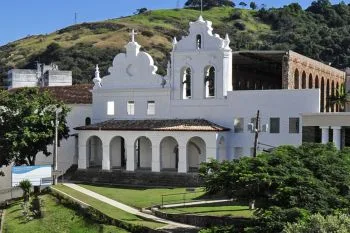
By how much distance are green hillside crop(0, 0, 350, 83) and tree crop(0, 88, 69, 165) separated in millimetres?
46159

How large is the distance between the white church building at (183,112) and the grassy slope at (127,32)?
61079 millimetres

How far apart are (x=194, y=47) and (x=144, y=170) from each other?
10.1 meters

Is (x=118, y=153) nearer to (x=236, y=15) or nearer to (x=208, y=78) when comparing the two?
(x=208, y=78)

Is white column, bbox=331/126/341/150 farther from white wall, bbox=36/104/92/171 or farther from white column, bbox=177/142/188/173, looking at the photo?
white wall, bbox=36/104/92/171

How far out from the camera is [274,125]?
46062 millimetres

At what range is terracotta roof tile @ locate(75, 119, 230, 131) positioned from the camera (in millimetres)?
47000

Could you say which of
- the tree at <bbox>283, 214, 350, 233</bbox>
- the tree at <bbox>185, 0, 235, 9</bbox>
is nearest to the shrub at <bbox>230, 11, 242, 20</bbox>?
the tree at <bbox>185, 0, 235, 9</bbox>

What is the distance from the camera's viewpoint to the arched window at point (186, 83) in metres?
49.7

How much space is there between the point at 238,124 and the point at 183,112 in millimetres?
4557

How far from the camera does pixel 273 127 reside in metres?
46.1

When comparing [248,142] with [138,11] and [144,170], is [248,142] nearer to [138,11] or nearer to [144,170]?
[144,170]

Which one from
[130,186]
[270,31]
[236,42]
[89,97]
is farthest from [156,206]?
[270,31]

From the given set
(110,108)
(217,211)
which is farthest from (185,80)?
(217,211)

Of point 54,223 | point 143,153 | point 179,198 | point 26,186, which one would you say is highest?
point 143,153
